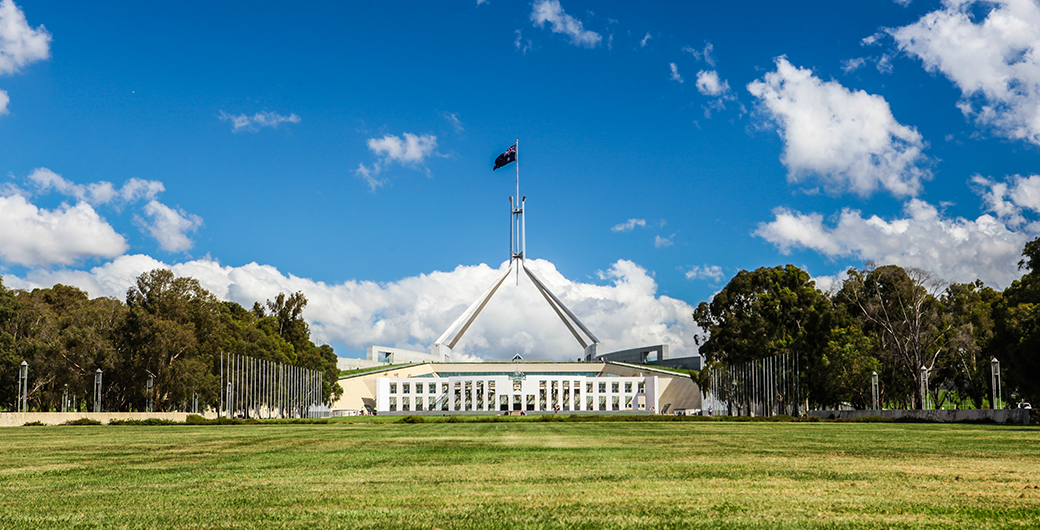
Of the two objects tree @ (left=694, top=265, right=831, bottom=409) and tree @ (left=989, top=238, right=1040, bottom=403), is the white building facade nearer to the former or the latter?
tree @ (left=694, top=265, right=831, bottom=409)

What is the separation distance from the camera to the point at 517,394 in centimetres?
9050

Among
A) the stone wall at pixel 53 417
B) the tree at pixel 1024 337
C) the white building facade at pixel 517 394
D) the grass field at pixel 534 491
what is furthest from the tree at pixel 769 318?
the grass field at pixel 534 491

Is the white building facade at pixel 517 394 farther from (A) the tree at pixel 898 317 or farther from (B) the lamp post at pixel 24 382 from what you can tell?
(B) the lamp post at pixel 24 382

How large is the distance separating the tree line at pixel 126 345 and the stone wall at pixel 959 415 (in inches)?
1586

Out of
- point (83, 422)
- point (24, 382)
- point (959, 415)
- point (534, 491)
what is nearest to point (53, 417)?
point (83, 422)

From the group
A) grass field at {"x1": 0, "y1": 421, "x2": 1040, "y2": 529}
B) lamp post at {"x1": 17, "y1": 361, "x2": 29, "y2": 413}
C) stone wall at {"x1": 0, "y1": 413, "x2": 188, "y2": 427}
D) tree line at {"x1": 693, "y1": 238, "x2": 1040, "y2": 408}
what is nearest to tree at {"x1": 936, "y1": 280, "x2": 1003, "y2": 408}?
tree line at {"x1": 693, "y1": 238, "x2": 1040, "y2": 408}

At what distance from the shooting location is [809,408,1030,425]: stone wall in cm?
3072

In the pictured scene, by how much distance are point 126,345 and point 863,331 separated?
47.9 meters

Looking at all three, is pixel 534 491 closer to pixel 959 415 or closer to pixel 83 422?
pixel 959 415

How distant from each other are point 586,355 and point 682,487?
102 metres

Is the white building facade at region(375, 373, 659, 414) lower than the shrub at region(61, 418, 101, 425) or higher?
lower

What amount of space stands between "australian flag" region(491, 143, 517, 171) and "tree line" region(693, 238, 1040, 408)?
40.0m

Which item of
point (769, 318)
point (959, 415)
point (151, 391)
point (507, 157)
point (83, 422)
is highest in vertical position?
point (507, 157)

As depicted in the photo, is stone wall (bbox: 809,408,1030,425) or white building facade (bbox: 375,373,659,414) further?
white building facade (bbox: 375,373,659,414)
